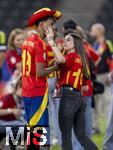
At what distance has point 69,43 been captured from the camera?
878cm

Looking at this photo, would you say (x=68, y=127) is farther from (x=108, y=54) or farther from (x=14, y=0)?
(x=14, y=0)

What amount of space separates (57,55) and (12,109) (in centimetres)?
204

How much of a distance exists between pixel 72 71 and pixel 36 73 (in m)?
0.51

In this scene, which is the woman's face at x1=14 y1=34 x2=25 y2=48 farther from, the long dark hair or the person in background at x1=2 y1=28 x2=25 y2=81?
the long dark hair

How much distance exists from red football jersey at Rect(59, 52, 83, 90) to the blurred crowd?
1.10ft

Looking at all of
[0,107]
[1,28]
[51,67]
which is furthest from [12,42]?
[1,28]

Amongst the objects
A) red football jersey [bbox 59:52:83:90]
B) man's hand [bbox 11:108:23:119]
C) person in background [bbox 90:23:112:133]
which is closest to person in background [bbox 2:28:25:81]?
man's hand [bbox 11:108:23:119]

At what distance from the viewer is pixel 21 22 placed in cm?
2322

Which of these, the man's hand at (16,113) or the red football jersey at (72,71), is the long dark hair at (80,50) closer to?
the red football jersey at (72,71)

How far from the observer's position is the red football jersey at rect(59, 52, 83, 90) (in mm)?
8602

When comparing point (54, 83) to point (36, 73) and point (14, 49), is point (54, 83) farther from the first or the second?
point (36, 73)

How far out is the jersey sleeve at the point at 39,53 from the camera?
831 centimetres

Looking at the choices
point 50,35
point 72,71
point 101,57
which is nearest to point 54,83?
point 72,71

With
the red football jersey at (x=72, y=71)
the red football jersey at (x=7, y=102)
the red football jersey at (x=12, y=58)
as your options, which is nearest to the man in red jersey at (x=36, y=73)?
the red football jersey at (x=72, y=71)
